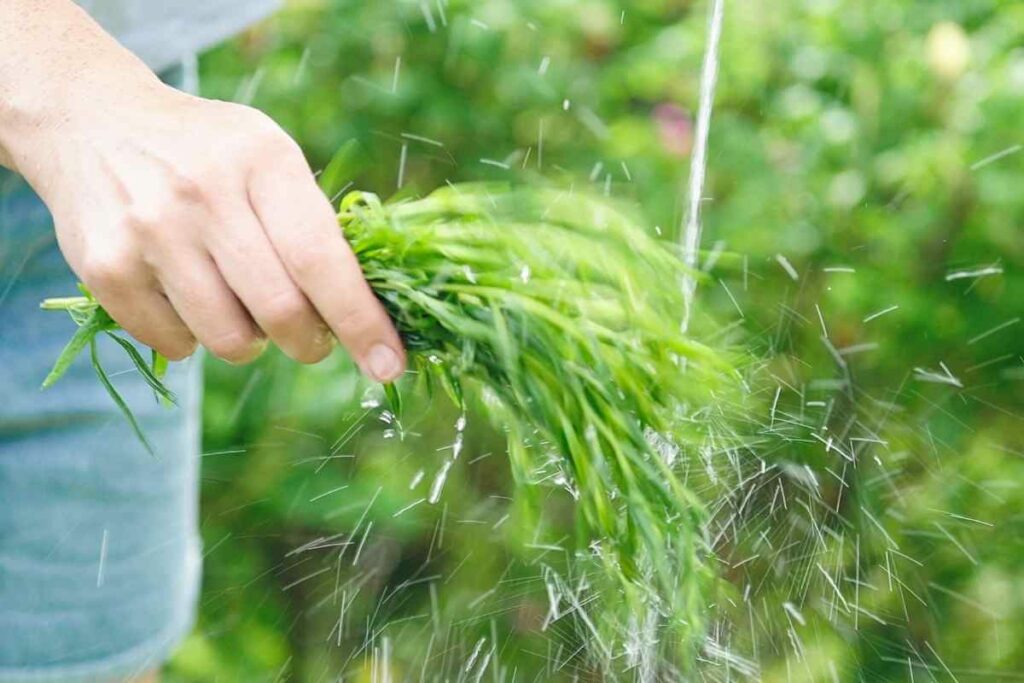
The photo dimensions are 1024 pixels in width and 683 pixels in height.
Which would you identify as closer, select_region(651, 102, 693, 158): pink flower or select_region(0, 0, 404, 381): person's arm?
select_region(0, 0, 404, 381): person's arm

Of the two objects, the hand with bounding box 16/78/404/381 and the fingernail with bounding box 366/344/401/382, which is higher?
the hand with bounding box 16/78/404/381

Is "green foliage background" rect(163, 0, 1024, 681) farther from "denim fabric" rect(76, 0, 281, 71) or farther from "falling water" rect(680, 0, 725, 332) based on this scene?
"denim fabric" rect(76, 0, 281, 71)

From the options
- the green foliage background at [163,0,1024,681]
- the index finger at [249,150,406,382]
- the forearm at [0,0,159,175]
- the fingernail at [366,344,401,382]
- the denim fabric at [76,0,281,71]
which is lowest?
the green foliage background at [163,0,1024,681]

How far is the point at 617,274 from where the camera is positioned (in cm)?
89

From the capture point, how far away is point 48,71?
0.90 meters

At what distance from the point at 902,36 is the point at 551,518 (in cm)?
86

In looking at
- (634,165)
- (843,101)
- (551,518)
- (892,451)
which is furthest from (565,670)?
(843,101)

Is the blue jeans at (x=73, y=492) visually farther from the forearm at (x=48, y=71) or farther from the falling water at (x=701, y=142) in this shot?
the falling water at (x=701, y=142)

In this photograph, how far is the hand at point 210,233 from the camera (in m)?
0.82

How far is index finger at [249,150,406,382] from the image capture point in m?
0.82

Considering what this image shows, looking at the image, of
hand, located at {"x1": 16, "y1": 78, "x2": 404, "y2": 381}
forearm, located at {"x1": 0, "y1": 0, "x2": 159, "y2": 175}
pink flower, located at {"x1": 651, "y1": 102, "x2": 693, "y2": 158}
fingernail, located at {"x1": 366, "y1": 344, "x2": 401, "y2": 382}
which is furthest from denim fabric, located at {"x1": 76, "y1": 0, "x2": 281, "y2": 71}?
pink flower, located at {"x1": 651, "y1": 102, "x2": 693, "y2": 158}

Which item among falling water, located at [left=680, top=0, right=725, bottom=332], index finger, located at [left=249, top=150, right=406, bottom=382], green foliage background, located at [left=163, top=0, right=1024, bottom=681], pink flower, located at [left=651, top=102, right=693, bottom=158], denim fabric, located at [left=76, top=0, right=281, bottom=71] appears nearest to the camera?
index finger, located at [left=249, top=150, right=406, bottom=382]

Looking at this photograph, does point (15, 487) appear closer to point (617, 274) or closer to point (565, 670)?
point (565, 670)

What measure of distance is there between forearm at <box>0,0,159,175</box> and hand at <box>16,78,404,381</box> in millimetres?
16
